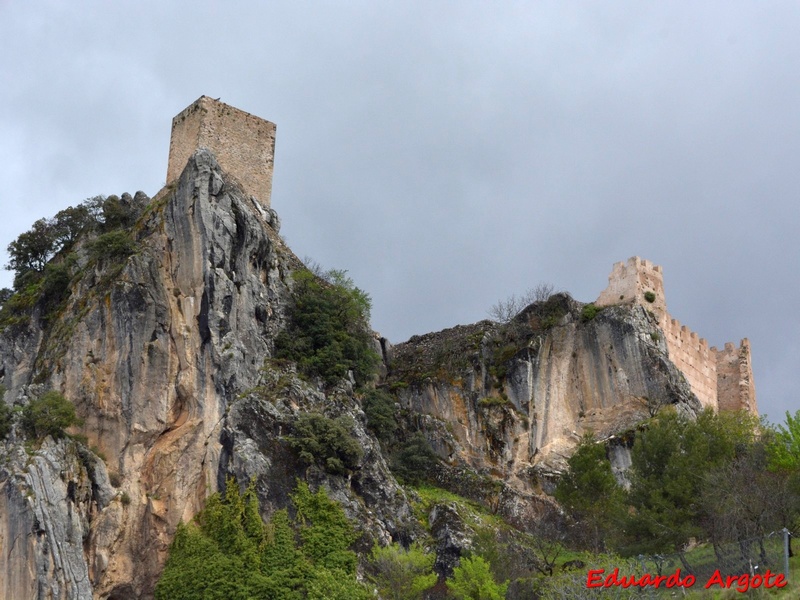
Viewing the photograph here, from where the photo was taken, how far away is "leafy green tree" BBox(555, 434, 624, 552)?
135 feet

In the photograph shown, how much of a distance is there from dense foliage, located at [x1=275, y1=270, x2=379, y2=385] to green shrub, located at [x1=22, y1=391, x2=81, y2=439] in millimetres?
9085

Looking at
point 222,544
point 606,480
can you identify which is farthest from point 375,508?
point 606,480

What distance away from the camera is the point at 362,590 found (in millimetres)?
39000

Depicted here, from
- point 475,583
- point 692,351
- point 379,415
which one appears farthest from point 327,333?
point 692,351

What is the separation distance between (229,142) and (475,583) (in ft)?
82.9

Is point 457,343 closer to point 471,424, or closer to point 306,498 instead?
point 471,424

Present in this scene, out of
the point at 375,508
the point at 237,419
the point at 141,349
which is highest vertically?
the point at 141,349

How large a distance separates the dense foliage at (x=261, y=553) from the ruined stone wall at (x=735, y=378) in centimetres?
2570

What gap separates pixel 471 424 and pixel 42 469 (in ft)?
65.1

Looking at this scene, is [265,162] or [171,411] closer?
[171,411]

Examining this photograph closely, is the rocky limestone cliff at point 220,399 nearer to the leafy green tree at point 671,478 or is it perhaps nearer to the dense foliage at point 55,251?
the dense foliage at point 55,251

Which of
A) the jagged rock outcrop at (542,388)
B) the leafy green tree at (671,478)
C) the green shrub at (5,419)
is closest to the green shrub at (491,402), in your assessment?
the jagged rock outcrop at (542,388)

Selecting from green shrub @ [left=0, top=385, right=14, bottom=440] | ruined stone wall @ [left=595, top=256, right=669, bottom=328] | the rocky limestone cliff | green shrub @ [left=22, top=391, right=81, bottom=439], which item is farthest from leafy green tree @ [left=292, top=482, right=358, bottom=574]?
ruined stone wall @ [left=595, top=256, right=669, bottom=328]

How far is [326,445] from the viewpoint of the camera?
42.8 metres
